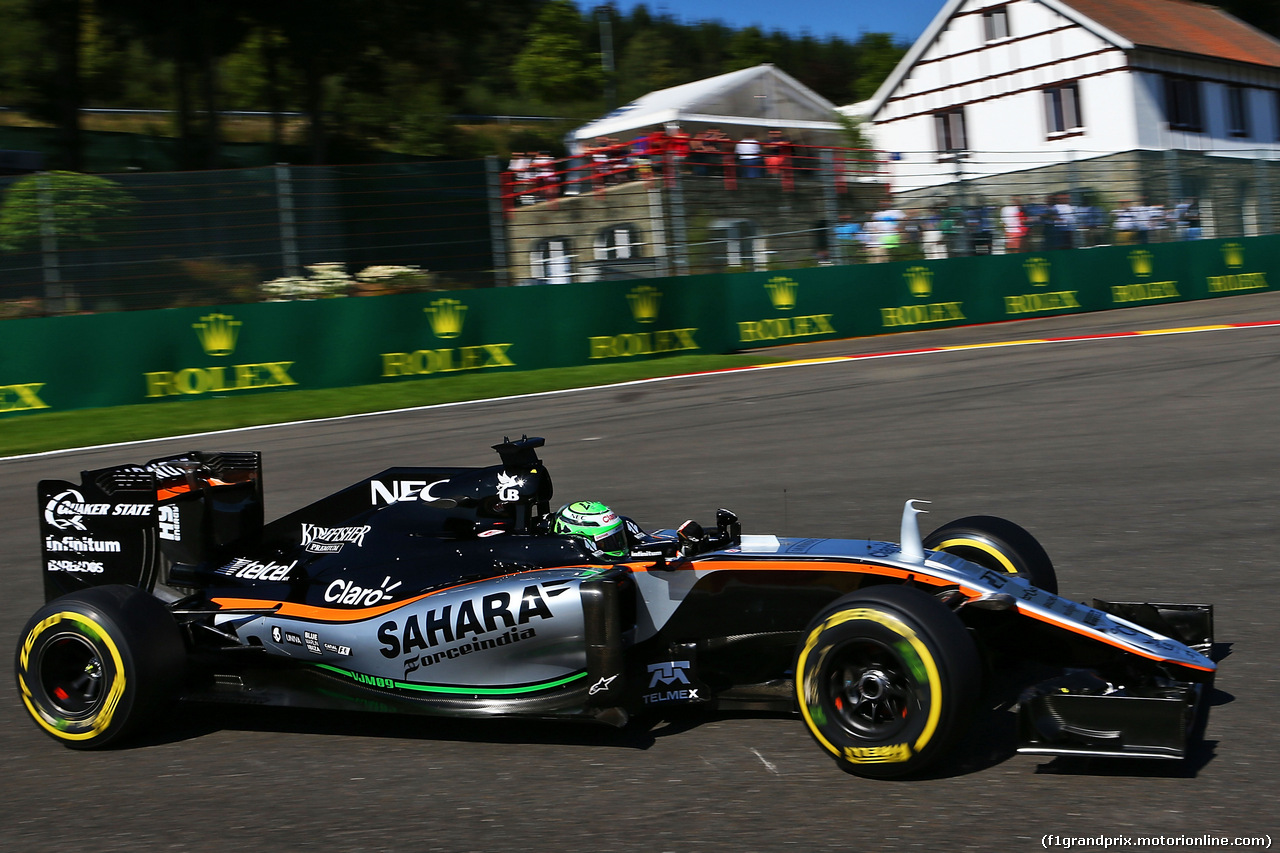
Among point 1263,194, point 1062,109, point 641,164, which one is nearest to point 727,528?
point 641,164

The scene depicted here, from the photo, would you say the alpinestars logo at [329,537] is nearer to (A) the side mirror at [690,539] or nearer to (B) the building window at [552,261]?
(A) the side mirror at [690,539]

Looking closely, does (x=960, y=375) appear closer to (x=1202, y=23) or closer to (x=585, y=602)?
(x=585, y=602)

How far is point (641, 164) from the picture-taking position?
1722 cm

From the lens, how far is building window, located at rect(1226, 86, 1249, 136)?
123 ft

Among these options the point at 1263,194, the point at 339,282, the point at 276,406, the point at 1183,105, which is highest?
the point at 1183,105

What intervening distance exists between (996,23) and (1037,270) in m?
20.3

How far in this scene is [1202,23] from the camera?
128 feet

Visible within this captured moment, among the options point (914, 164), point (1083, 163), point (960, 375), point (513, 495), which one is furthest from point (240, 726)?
point (1083, 163)

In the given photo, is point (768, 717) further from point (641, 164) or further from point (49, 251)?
point (641, 164)

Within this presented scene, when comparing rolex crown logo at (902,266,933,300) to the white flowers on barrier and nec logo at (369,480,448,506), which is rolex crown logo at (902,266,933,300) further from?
nec logo at (369,480,448,506)

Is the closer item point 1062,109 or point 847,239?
point 847,239

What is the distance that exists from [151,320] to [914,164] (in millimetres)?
11200

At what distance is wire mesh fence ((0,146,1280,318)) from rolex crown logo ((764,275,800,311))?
465mm

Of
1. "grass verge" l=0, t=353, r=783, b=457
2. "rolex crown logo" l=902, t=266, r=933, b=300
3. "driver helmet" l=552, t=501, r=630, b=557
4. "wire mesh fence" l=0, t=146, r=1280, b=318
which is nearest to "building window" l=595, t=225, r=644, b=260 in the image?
"wire mesh fence" l=0, t=146, r=1280, b=318
